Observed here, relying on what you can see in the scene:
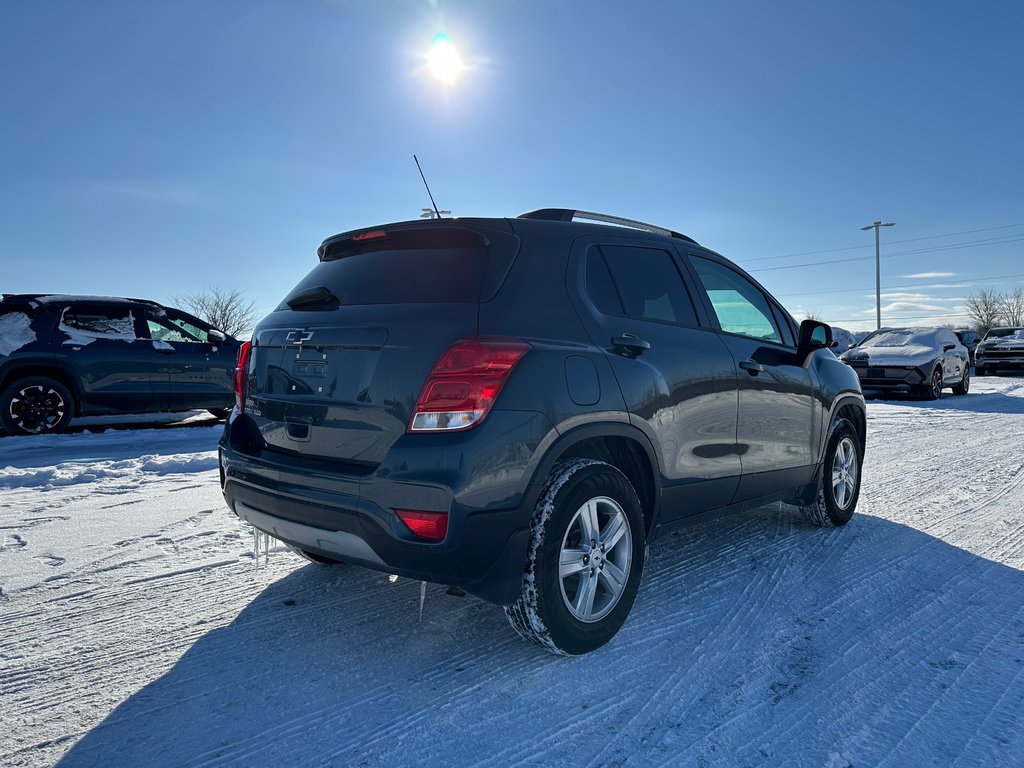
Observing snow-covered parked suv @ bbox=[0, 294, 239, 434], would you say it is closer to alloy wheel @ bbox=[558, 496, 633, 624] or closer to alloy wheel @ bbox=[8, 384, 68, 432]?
alloy wheel @ bbox=[8, 384, 68, 432]

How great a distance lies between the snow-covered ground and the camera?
2.25m

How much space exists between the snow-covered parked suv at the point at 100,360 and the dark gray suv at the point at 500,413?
6898 mm

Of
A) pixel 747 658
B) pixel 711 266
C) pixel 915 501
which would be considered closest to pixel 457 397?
pixel 747 658

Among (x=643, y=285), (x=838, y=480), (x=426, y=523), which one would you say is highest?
(x=643, y=285)

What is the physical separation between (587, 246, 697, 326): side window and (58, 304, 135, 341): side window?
8.10 metres

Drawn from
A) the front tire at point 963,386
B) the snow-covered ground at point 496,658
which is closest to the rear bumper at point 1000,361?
the front tire at point 963,386

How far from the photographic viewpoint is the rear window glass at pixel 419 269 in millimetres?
2764

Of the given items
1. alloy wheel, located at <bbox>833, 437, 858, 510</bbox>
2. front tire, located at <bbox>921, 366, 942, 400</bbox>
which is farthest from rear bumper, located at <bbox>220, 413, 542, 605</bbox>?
front tire, located at <bbox>921, 366, 942, 400</bbox>

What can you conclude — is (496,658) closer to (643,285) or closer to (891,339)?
(643,285)

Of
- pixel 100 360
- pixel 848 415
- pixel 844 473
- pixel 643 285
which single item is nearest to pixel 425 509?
pixel 643 285

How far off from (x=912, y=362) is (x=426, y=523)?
15.0 meters

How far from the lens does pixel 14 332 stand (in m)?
8.56

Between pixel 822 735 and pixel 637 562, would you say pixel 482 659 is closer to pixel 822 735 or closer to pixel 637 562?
pixel 637 562

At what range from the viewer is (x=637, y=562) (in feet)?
9.89
